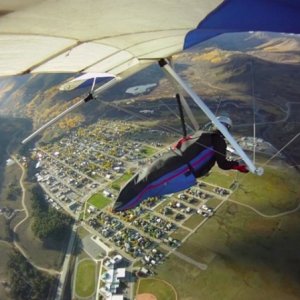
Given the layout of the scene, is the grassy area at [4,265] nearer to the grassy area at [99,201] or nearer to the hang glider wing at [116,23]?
the grassy area at [99,201]

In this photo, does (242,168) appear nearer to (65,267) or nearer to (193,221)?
(193,221)

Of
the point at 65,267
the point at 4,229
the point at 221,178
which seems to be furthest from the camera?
the point at 4,229

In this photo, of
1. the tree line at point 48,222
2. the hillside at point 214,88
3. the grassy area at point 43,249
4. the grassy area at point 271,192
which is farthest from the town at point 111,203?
the hillside at point 214,88

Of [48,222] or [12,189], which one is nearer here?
[48,222]

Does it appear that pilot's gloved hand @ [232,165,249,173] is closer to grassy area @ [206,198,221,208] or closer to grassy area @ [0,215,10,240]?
grassy area @ [206,198,221,208]

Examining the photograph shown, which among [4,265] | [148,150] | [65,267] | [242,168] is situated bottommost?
[4,265]

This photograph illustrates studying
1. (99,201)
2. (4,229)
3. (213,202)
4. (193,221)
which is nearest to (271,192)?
(213,202)

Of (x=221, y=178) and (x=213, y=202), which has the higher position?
(x=213, y=202)
